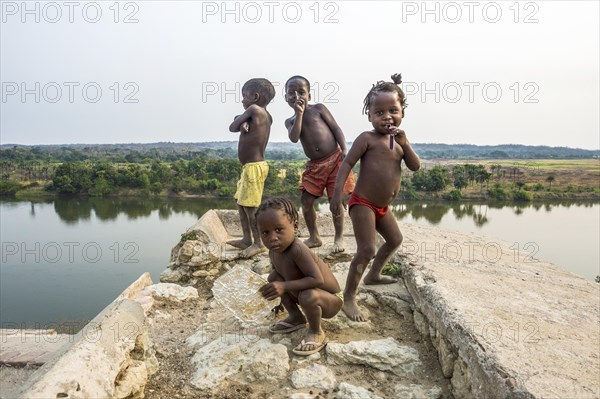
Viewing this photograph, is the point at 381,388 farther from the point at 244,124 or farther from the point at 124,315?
the point at 244,124

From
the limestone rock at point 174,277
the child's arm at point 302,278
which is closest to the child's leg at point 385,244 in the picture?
the child's arm at point 302,278

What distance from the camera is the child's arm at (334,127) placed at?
164 inches

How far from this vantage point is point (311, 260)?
8.32ft

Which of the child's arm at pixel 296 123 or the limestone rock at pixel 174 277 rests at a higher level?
the child's arm at pixel 296 123

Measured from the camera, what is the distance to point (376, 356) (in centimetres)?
252

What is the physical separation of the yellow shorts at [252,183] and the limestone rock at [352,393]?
7.83 ft

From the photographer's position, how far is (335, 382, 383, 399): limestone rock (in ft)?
7.27

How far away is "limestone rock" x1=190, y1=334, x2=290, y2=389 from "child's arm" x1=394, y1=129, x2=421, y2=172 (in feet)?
4.84

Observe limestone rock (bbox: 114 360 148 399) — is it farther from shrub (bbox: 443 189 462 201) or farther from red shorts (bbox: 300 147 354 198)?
shrub (bbox: 443 189 462 201)

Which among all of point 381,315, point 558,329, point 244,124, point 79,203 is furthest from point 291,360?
point 79,203

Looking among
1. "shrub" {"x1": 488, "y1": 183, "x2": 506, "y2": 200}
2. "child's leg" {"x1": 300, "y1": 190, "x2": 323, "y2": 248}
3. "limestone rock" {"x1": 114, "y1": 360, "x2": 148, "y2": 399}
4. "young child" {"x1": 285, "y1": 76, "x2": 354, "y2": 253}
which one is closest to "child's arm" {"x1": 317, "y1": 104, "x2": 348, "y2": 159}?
"young child" {"x1": 285, "y1": 76, "x2": 354, "y2": 253}

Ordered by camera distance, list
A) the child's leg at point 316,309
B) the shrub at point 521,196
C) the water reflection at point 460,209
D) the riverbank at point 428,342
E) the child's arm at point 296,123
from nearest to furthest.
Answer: the riverbank at point 428,342, the child's leg at point 316,309, the child's arm at point 296,123, the water reflection at point 460,209, the shrub at point 521,196

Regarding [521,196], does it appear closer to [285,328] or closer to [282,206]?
[285,328]

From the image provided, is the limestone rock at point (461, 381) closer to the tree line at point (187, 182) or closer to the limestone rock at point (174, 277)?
the limestone rock at point (174, 277)
